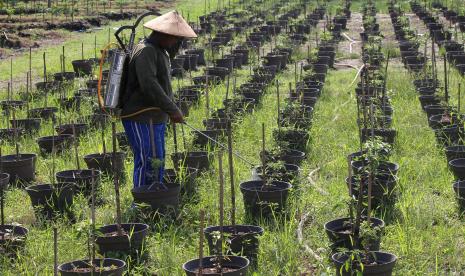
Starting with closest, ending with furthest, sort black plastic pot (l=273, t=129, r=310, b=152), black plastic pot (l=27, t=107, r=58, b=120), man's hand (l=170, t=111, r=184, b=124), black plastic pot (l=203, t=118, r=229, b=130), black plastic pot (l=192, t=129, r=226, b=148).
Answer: man's hand (l=170, t=111, r=184, b=124) → black plastic pot (l=273, t=129, r=310, b=152) → black plastic pot (l=192, t=129, r=226, b=148) → black plastic pot (l=203, t=118, r=229, b=130) → black plastic pot (l=27, t=107, r=58, b=120)

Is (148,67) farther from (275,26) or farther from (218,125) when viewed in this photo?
(275,26)

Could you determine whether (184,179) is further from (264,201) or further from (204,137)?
(204,137)

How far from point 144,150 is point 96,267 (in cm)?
172

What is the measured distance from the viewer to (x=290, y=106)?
8.60m

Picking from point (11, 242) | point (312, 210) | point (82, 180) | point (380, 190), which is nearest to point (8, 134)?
point (82, 180)

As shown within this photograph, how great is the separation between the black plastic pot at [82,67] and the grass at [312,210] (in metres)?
3.23

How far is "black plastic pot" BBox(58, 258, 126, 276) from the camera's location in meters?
4.59

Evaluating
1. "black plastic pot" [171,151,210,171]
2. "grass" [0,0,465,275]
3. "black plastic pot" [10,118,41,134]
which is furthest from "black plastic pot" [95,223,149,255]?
"black plastic pot" [10,118,41,134]

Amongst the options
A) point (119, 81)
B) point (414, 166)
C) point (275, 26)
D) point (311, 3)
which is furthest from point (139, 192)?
point (311, 3)

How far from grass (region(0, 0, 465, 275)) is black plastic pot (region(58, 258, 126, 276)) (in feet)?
0.72

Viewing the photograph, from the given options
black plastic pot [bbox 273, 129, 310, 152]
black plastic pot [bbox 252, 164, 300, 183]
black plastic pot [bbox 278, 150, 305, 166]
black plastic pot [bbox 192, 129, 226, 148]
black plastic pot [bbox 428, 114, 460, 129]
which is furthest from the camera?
black plastic pot [bbox 428, 114, 460, 129]

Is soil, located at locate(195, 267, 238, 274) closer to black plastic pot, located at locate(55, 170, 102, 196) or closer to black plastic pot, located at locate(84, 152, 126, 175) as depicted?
black plastic pot, located at locate(55, 170, 102, 196)

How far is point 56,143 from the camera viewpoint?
8188 mm

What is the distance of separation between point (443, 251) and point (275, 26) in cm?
1303
